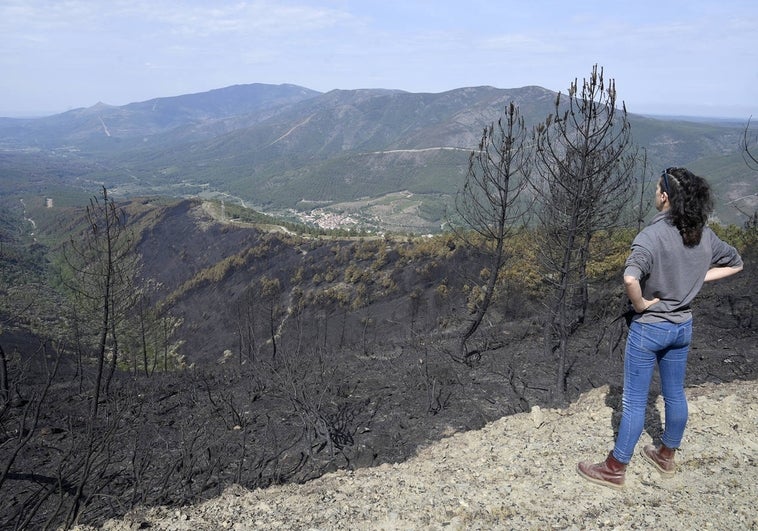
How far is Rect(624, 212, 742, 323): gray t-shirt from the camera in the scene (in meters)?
3.03

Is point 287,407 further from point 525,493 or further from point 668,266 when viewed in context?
point 668,266

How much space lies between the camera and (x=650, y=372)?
127 inches

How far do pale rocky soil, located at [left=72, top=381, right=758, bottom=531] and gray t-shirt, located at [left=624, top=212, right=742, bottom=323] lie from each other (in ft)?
4.47

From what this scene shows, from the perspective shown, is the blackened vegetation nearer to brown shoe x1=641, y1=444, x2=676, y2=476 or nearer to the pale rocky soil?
the pale rocky soil

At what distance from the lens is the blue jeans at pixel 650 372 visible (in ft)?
10.3

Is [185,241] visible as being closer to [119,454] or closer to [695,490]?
[119,454]

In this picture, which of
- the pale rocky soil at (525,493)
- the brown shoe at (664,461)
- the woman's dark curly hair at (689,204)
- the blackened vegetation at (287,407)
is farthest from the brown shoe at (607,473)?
the blackened vegetation at (287,407)

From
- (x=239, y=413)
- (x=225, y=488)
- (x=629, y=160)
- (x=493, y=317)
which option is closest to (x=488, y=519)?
(x=225, y=488)

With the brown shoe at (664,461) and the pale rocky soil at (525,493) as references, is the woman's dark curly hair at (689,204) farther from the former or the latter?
the pale rocky soil at (525,493)

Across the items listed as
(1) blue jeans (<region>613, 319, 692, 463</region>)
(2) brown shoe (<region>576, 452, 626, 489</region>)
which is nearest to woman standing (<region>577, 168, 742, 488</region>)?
(1) blue jeans (<region>613, 319, 692, 463</region>)

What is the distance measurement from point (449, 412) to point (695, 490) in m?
3.07

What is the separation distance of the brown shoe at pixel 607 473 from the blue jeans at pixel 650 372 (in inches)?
3.3

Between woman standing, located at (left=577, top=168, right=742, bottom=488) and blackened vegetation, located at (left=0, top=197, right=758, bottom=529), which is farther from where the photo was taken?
blackened vegetation, located at (left=0, top=197, right=758, bottom=529)

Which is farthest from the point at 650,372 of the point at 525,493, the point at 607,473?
the point at 525,493
